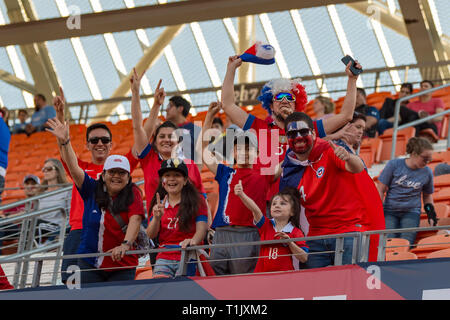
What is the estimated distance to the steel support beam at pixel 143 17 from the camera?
12484mm

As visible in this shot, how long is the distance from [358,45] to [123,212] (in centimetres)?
1416

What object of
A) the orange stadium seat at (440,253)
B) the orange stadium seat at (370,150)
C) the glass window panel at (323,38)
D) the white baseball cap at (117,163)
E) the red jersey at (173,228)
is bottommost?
the orange stadium seat at (440,253)

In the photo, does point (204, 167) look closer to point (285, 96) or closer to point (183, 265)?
point (285, 96)

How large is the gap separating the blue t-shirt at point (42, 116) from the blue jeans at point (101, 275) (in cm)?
873

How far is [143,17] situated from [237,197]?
8833 mm

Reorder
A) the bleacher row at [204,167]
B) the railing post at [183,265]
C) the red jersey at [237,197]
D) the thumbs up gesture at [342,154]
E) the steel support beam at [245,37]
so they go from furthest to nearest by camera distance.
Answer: the steel support beam at [245,37]
the bleacher row at [204,167]
the red jersey at [237,197]
the railing post at [183,265]
the thumbs up gesture at [342,154]

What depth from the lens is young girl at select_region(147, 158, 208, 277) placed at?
4.71m

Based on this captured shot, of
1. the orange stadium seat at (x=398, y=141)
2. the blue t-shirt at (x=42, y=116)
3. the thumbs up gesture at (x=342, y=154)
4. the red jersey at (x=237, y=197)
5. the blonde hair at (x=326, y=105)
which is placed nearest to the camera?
the thumbs up gesture at (x=342, y=154)

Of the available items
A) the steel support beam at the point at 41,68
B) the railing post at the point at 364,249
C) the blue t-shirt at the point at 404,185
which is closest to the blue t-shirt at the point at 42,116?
the steel support beam at the point at 41,68

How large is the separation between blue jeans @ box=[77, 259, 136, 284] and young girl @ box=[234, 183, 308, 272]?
0.84 m

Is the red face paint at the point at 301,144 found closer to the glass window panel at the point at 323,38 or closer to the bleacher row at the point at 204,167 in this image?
the bleacher row at the point at 204,167

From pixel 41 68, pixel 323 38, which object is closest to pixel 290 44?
pixel 323 38

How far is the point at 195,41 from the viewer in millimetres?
20172
